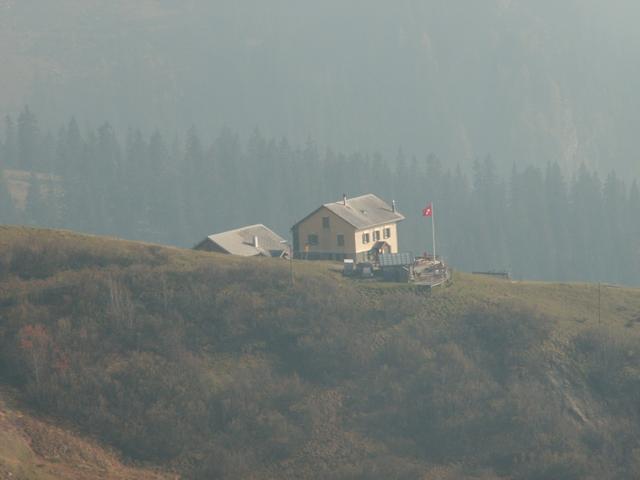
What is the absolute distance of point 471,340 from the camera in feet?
218

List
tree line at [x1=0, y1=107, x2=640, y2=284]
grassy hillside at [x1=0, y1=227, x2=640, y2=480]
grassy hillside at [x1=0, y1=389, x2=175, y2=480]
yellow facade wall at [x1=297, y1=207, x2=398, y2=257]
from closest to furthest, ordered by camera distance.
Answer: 1. grassy hillside at [x1=0, y1=389, x2=175, y2=480]
2. grassy hillside at [x1=0, y1=227, x2=640, y2=480]
3. yellow facade wall at [x1=297, y1=207, x2=398, y2=257]
4. tree line at [x1=0, y1=107, x2=640, y2=284]

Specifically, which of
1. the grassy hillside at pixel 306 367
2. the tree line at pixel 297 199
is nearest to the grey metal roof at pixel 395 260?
the grassy hillside at pixel 306 367

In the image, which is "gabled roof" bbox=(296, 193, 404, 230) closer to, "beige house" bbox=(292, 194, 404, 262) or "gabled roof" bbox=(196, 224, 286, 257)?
"beige house" bbox=(292, 194, 404, 262)

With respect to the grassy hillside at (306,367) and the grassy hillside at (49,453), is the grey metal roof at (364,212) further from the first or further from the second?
the grassy hillside at (49,453)

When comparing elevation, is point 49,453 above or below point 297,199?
below

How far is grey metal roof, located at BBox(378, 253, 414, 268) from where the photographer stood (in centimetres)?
7450

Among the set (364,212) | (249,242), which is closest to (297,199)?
(364,212)

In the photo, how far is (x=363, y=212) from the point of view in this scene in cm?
8775

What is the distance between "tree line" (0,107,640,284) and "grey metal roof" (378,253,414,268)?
75.1m

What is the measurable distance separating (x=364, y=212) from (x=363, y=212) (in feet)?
0.35

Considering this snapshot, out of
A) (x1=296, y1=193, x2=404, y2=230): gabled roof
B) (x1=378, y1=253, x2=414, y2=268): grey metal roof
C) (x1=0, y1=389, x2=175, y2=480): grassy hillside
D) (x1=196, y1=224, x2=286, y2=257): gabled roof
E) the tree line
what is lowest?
(x1=0, y1=389, x2=175, y2=480): grassy hillside

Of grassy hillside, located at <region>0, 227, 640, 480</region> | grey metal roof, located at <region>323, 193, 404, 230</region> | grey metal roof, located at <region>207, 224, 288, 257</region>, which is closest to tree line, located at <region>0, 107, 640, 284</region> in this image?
grey metal roof, located at <region>323, 193, 404, 230</region>

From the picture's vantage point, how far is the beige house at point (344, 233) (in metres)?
83.9

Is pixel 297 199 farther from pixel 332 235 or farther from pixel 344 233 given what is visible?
pixel 344 233
